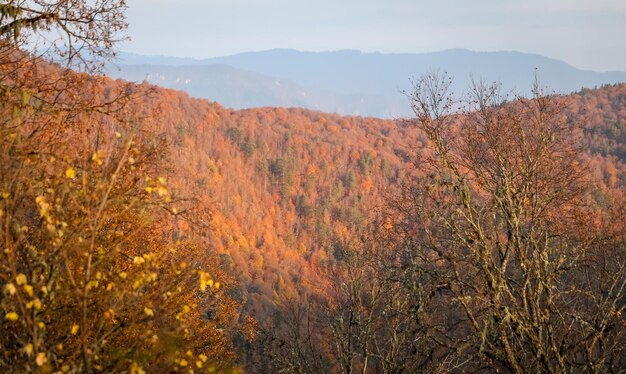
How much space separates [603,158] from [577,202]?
9168 cm

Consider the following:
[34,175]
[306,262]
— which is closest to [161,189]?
[34,175]

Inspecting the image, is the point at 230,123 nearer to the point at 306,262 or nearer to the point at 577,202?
the point at 306,262

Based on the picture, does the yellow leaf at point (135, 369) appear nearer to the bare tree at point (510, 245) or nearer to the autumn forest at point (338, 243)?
the autumn forest at point (338, 243)

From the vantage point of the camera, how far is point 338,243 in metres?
12.4

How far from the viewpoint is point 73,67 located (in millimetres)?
8172

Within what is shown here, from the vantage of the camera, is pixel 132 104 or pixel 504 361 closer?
pixel 504 361

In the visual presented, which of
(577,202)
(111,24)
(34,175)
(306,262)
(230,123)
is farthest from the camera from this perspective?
(230,123)

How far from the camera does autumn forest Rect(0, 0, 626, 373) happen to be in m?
4.13

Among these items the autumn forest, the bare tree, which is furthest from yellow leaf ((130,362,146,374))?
the bare tree

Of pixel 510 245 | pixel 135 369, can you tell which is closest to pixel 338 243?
pixel 510 245

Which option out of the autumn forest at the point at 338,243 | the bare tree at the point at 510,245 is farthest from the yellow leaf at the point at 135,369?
the bare tree at the point at 510,245

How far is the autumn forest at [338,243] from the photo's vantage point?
4.13 metres

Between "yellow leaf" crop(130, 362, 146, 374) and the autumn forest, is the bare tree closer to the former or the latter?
the autumn forest

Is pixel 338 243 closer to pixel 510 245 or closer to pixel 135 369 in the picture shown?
pixel 510 245
